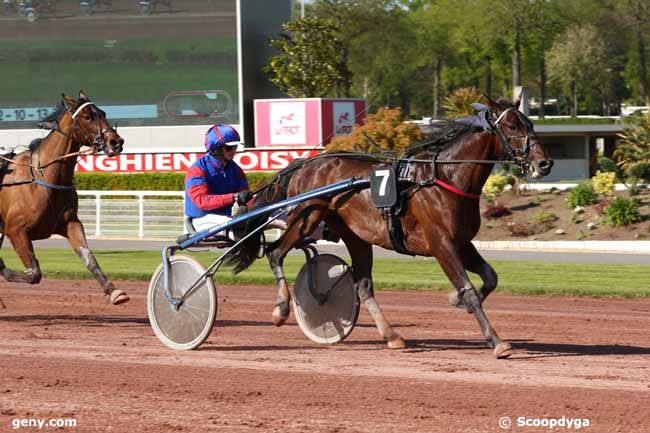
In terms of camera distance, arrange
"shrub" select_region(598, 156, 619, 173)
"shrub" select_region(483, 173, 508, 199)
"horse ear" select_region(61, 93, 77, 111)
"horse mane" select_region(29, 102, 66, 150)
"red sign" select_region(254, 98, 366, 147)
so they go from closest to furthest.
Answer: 1. "horse ear" select_region(61, 93, 77, 111)
2. "horse mane" select_region(29, 102, 66, 150)
3. "shrub" select_region(483, 173, 508, 199)
4. "shrub" select_region(598, 156, 619, 173)
5. "red sign" select_region(254, 98, 366, 147)

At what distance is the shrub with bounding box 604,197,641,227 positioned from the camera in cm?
1933

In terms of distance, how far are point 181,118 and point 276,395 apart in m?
25.8

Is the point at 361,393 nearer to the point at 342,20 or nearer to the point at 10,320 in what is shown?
the point at 10,320

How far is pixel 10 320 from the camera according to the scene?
10734mm

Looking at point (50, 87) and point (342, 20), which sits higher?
point (342, 20)

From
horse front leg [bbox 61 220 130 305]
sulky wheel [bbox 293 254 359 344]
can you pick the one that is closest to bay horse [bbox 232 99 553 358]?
sulky wheel [bbox 293 254 359 344]

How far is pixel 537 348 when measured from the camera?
8.52 m

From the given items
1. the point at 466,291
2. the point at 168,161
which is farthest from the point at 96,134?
the point at 168,161

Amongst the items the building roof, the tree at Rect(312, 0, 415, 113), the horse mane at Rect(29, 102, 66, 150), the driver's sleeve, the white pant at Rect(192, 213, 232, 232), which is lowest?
the building roof

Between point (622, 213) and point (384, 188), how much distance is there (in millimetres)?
12075

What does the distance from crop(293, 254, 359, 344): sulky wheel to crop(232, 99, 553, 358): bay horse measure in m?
0.11

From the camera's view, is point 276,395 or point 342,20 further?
point 342,20

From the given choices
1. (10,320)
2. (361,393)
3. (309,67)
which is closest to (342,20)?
(309,67)

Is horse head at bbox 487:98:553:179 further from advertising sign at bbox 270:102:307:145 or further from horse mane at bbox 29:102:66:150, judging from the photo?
advertising sign at bbox 270:102:307:145
